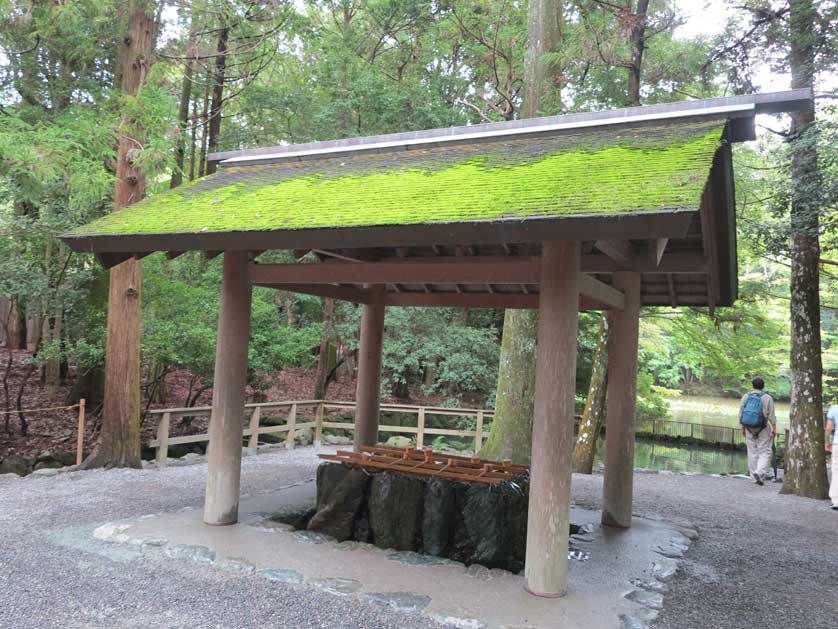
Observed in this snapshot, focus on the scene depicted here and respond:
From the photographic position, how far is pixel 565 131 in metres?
5.65

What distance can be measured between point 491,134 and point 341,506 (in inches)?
153

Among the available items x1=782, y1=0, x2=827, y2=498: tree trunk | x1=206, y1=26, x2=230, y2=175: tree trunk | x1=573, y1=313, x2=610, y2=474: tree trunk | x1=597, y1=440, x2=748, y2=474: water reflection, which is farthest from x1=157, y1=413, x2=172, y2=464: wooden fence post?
x1=597, y1=440, x2=748, y2=474: water reflection

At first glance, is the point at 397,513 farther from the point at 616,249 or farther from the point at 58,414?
the point at 58,414

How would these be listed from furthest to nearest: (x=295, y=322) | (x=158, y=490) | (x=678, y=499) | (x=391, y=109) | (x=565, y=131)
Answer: (x=295, y=322), (x=391, y=109), (x=678, y=499), (x=158, y=490), (x=565, y=131)

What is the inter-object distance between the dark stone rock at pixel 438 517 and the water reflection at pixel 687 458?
34.4ft

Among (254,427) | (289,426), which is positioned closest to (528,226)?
(254,427)

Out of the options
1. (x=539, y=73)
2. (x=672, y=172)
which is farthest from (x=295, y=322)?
(x=672, y=172)

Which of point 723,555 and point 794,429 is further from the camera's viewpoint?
point 794,429

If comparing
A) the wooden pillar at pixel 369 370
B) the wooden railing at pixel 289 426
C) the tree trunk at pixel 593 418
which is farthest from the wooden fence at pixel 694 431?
the wooden pillar at pixel 369 370

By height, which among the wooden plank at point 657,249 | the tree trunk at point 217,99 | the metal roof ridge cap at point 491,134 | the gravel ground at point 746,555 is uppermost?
the tree trunk at point 217,99

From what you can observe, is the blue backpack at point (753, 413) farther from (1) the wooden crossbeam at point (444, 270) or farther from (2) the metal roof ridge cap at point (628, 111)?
(2) the metal roof ridge cap at point (628, 111)

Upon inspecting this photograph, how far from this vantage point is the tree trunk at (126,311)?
832 cm

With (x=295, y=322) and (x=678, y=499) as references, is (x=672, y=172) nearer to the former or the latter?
(x=678, y=499)

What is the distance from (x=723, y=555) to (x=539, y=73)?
7.85 m
